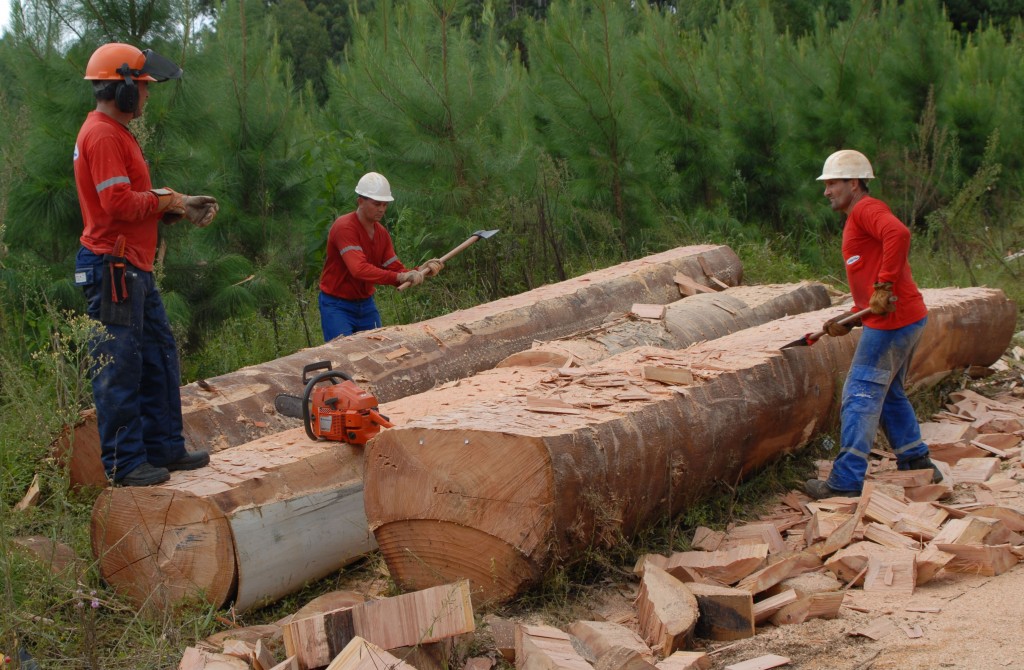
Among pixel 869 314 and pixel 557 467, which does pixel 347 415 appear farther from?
pixel 869 314

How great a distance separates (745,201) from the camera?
12133 mm

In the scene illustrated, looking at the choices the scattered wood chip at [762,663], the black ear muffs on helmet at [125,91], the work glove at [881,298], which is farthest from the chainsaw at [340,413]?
the work glove at [881,298]

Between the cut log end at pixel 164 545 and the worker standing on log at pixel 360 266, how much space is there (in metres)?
3.05

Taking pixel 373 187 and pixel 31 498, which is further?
pixel 373 187

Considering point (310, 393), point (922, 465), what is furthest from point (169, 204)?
point (922, 465)

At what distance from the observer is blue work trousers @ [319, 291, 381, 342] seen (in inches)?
293

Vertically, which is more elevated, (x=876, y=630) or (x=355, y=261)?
(x=355, y=261)

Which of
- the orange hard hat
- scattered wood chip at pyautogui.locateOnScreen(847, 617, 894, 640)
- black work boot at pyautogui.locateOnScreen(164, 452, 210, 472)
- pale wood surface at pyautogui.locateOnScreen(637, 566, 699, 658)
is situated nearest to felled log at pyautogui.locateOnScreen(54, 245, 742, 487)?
black work boot at pyautogui.locateOnScreen(164, 452, 210, 472)

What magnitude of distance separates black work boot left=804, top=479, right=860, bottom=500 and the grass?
18cm

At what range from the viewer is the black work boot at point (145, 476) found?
4.44 m

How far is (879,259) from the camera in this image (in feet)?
18.1

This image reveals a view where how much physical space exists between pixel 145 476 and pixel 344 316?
3129 millimetres

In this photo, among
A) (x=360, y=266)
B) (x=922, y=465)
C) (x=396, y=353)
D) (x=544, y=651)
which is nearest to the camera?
(x=544, y=651)

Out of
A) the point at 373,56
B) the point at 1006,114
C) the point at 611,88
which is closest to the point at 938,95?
the point at 1006,114
